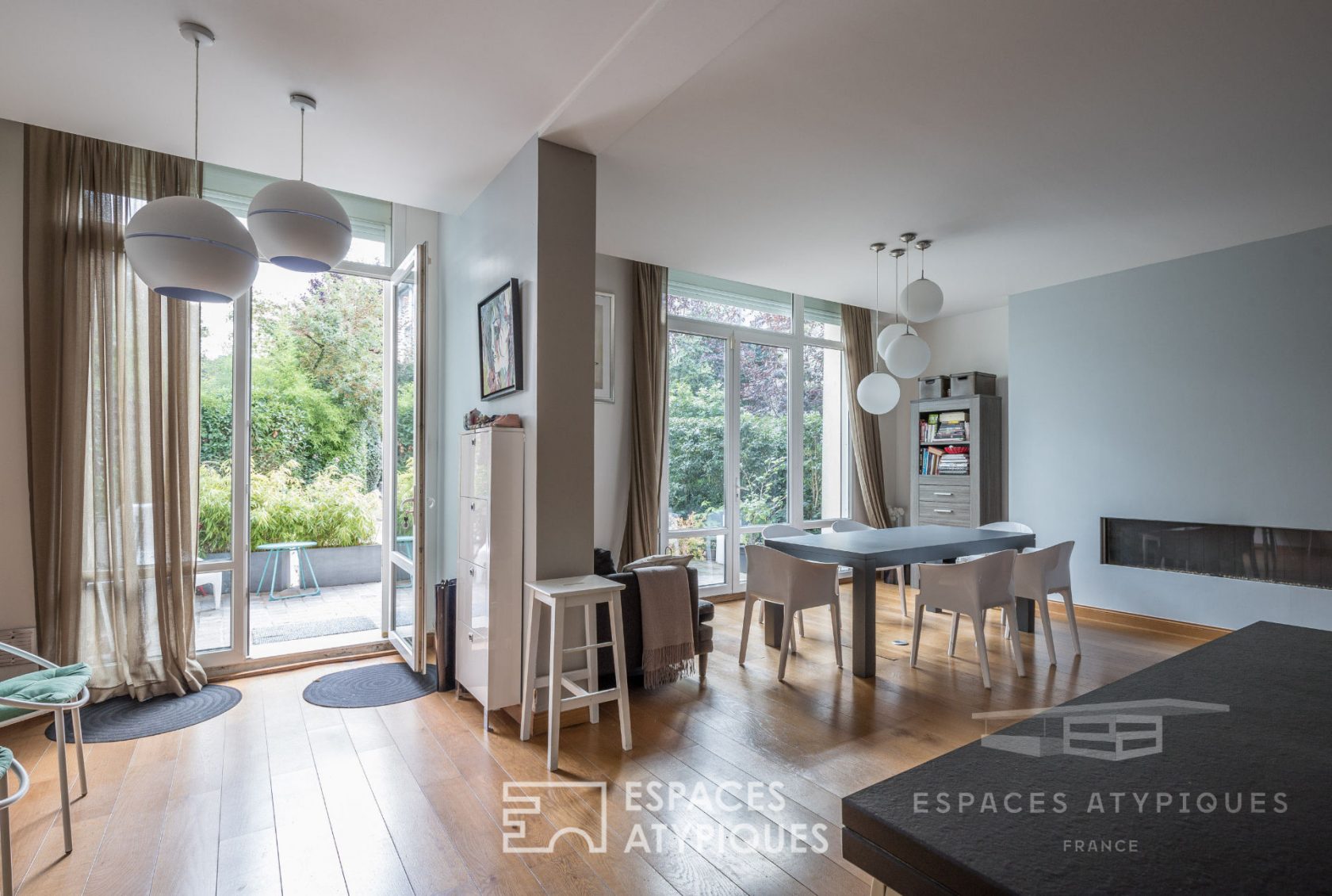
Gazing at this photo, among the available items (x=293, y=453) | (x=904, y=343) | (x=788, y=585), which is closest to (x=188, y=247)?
(x=788, y=585)

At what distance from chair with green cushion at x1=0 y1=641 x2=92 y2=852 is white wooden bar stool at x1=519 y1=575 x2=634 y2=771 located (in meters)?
1.52

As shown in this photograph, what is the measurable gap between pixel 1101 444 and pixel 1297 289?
154 cm

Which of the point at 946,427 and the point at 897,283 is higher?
the point at 897,283

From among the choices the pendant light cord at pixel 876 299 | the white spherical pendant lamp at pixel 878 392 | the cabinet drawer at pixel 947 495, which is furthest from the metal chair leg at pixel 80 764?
the cabinet drawer at pixel 947 495

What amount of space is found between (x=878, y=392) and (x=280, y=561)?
5.08 m

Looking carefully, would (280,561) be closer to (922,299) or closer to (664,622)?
(664,622)

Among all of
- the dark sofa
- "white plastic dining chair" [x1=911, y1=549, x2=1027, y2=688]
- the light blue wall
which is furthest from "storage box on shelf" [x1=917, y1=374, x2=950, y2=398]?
the dark sofa

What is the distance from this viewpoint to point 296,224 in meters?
2.40

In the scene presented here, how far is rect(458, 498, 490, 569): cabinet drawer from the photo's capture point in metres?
3.13

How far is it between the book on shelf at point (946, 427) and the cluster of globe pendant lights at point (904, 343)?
180 centimetres

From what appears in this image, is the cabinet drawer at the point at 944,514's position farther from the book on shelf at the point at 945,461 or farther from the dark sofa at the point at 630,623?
the dark sofa at the point at 630,623

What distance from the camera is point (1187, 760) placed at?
2.36ft

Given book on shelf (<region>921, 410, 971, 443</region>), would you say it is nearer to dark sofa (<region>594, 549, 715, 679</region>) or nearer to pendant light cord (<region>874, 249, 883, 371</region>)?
pendant light cord (<region>874, 249, 883, 371</region>)

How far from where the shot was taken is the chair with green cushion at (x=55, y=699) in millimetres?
2041
